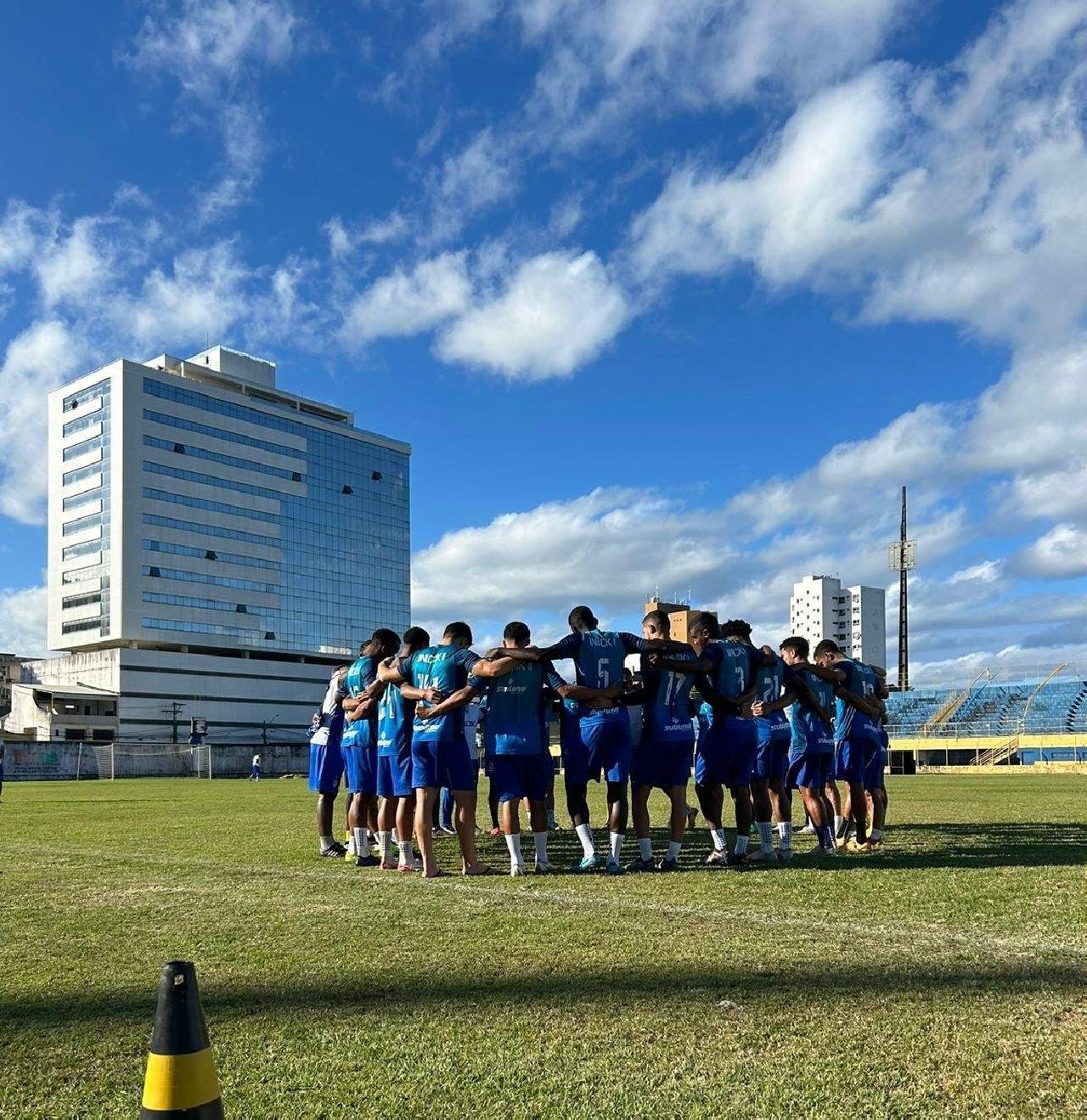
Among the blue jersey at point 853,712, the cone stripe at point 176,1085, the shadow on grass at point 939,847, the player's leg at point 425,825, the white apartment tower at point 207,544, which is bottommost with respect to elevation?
the shadow on grass at point 939,847

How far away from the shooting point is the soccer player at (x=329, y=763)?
10578 mm

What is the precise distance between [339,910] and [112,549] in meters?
95.6

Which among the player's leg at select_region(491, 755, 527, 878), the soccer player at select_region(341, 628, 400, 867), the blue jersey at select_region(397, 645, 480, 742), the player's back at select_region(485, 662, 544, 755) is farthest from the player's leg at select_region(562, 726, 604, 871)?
the soccer player at select_region(341, 628, 400, 867)

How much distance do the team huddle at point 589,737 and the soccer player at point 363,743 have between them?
0.02 m

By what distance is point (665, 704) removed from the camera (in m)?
9.33

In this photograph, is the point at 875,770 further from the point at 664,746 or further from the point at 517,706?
the point at 517,706

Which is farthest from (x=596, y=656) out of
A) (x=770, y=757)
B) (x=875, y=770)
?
(x=875, y=770)

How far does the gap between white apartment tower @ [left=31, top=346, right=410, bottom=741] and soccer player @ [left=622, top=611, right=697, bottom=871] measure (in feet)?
301

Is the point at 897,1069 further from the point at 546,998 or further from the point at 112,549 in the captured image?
the point at 112,549

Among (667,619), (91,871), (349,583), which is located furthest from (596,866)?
(349,583)

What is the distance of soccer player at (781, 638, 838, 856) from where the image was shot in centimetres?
1053

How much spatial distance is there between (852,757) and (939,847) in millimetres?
1475

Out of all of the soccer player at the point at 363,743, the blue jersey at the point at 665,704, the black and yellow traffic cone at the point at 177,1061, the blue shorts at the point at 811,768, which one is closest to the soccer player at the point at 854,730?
the blue shorts at the point at 811,768

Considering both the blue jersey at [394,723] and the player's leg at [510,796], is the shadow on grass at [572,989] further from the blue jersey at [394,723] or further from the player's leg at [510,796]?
the blue jersey at [394,723]
